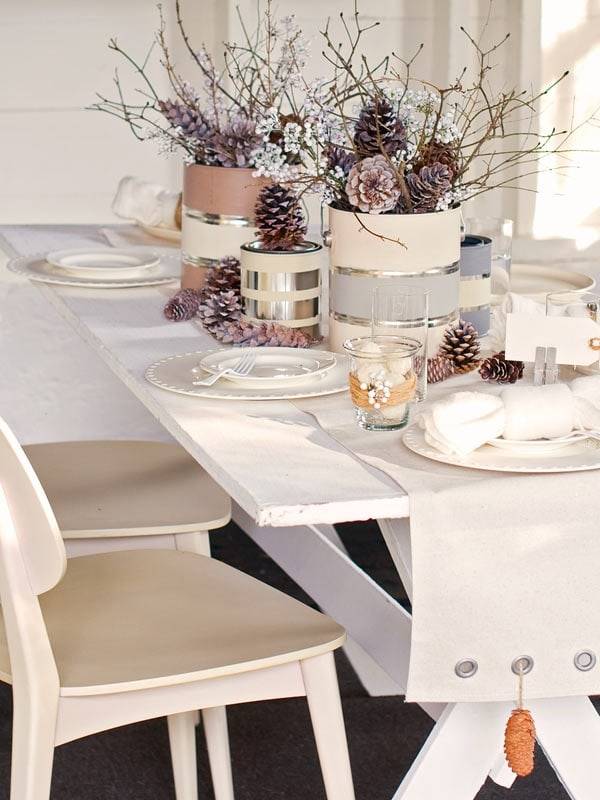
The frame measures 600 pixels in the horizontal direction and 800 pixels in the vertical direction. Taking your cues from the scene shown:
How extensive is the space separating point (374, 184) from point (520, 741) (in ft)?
2.33

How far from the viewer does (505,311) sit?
166 cm

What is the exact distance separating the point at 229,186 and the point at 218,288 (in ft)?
0.69

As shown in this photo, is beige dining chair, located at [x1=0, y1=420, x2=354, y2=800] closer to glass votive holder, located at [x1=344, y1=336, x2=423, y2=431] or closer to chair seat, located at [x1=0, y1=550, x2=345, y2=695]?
chair seat, located at [x1=0, y1=550, x2=345, y2=695]

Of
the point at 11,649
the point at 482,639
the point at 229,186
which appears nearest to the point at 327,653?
the point at 482,639

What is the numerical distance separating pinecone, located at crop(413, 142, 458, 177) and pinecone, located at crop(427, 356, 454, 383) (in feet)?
0.79

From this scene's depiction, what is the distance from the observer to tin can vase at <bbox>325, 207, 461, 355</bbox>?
5.40 feet

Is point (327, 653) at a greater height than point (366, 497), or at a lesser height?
lesser

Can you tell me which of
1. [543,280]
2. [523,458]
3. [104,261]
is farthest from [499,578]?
[104,261]

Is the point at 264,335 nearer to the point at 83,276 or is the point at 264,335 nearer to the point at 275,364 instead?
the point at 275,364

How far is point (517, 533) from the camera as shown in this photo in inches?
48.3

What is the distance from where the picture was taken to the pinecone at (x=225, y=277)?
1.90m

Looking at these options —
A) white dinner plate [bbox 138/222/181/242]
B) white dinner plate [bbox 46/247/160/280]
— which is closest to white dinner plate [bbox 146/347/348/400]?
white dinner plate [bbox 46/247/160/280]

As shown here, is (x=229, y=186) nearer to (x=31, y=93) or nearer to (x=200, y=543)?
(x=200, y=543)

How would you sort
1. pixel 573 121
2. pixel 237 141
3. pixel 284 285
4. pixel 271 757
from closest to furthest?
pixel 284 285 → pixel 237 141 → pixel 271 757 → pixel 573 121
